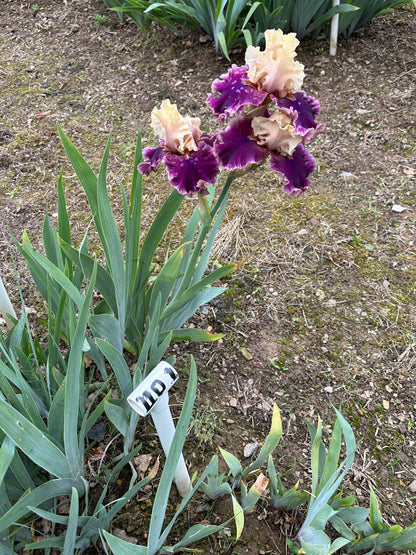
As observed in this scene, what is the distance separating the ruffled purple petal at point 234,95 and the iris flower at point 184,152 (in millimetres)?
66

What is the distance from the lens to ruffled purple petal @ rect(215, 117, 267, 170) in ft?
3.25

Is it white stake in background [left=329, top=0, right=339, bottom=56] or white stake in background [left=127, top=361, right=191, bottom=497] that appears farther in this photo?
white stake in background [left=329, top=0, right=339, bottom=56]

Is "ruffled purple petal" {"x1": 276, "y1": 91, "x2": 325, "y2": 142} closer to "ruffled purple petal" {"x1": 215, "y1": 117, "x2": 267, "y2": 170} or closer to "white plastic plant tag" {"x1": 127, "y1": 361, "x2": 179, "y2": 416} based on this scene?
"ruffled purple petal" {"x1": 215, "y1": 117, "x2": 267, "y2": 170}

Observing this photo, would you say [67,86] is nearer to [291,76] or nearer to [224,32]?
[224,32]

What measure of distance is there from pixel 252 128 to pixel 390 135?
162 centimetres

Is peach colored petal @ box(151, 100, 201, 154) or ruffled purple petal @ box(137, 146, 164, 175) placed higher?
peach colored petal @ box(151, 100, 201, 154)

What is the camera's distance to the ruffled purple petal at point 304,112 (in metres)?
0.98

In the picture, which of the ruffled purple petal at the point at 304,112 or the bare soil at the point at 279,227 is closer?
the ruffled purple petal at the point at 304,112

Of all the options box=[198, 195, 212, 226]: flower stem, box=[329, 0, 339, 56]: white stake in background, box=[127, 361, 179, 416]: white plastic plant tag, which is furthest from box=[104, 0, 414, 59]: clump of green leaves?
box=[127, 361, 179, 416]: white plastic plant tag

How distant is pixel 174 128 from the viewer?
3.31ft

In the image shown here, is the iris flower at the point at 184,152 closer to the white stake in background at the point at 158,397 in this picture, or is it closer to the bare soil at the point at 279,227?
the white stake in background at the point at 158,397

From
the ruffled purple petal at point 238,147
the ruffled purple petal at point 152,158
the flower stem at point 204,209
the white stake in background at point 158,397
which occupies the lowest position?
the white stake in background at point 158,397

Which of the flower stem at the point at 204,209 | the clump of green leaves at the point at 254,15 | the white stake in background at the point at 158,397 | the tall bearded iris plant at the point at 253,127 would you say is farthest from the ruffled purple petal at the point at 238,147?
the clump of green leaves at the point at 254,15

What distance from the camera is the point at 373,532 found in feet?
3.80
